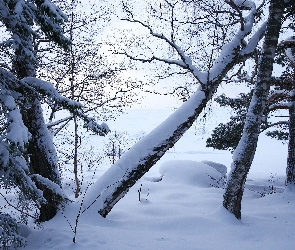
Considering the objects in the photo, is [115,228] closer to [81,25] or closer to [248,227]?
[248,227]

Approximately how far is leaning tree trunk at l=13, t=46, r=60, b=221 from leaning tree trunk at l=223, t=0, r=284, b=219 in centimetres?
345

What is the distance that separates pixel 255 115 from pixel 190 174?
22.0 feet

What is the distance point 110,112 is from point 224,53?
4.65 m

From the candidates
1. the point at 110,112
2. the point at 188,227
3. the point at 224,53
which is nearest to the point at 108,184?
the point at 188,227

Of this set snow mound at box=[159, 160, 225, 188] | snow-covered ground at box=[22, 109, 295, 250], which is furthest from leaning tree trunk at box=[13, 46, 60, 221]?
snow mound at box=[159, 160, 225, 188]

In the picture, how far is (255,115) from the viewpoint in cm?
Result: 523

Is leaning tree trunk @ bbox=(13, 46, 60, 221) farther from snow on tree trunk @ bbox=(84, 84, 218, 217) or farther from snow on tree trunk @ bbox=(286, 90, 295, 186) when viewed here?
snow on tree trunk @ bbox=(286, 90, 295, 186)

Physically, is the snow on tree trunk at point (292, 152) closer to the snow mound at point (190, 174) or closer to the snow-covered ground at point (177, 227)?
the snow-covered ground at point (177, 227)

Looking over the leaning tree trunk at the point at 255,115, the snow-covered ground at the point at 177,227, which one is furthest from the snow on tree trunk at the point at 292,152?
the leaning tree trunk at the point at 255,115

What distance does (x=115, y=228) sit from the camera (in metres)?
4.65

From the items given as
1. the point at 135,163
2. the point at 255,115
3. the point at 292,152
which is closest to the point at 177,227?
the point at 135,163

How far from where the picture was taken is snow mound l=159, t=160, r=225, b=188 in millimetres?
11102

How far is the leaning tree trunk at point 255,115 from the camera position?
16.9ft

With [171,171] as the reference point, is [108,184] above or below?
above
